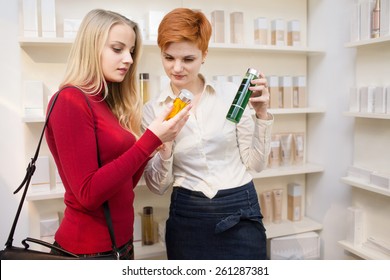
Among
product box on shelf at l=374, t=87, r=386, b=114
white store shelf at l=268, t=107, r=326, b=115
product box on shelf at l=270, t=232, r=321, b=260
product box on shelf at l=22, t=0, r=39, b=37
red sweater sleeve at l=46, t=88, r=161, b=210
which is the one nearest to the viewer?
red sweater sleeve at l=46, t=88, r=161, b=210

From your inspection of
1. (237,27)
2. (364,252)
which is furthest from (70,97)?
(364,252)

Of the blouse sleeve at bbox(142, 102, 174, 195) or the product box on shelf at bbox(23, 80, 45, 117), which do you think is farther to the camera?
the product box on shelf at bbox(23, 80, 45, 117)

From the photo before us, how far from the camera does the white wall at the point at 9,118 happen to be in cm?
158

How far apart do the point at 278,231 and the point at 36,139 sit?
135cm

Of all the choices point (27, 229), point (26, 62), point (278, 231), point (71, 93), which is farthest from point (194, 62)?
point (278, 231)

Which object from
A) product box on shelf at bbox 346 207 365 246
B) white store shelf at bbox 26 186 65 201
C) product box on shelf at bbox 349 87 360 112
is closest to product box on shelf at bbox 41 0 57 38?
white store shelf at bbox 26 186 65 201

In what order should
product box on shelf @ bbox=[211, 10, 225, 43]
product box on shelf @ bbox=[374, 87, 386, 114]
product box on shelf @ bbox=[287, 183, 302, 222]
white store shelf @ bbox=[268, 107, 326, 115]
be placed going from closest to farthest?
product box on shelf @ bbox=[374, 87, 386, 114], product box on shelf @ bbox=[211, 10, 225, 43], white store shelf @ bbox=[268, 107, 326, 115], product box on shelf @ bbox=[287, 183, 302, 222]

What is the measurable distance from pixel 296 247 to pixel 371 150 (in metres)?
0.68

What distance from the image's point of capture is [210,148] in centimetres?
129

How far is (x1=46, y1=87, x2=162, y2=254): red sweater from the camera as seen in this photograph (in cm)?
94

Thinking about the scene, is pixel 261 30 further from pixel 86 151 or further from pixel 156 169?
pixel 86 151

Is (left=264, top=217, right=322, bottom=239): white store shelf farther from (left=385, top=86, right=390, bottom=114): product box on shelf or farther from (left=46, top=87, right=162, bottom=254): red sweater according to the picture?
(left=46, top=87, right=162, bottom=254): red sweater

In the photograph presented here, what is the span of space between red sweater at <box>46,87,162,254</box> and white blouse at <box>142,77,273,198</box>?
244 mm

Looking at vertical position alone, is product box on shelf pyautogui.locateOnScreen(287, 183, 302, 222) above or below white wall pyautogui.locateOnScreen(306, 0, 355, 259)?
below
